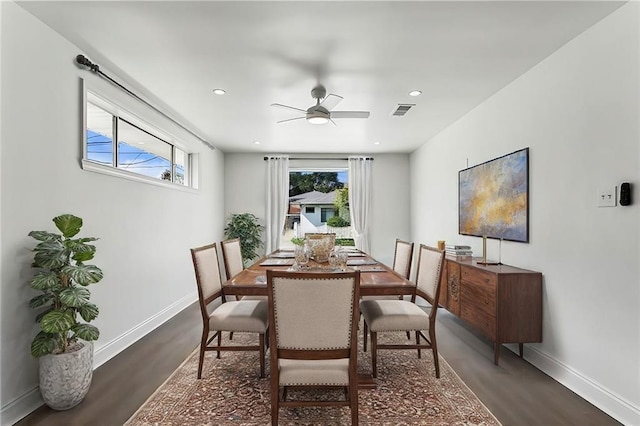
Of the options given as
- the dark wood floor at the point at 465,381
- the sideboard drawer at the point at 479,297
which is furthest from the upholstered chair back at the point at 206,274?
the sideboard drawer at the point at 479,297

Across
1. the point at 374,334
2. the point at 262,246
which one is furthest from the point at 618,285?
the point at 262,246

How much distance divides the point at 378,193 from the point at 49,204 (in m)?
5.35

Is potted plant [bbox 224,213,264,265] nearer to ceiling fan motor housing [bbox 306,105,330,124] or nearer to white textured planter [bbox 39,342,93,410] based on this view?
ceiling fan motor housing [bbox 306,105,330,124]

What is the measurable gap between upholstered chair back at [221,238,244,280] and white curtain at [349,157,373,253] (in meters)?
3.44

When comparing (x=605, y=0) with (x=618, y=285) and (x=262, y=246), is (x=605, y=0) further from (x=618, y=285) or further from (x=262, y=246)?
(x=262, y=246)

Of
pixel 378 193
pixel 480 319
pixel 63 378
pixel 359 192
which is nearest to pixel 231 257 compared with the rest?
pixel 63 378

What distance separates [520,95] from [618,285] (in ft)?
5.90

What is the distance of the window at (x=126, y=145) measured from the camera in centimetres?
297

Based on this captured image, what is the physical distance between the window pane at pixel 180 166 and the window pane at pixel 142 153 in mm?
227

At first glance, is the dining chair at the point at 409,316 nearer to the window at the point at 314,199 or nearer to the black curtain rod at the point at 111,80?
the black curtain rod at the point at 111,80

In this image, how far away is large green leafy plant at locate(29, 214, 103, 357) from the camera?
1984mm

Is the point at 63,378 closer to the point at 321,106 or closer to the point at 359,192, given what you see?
the point at 321,106

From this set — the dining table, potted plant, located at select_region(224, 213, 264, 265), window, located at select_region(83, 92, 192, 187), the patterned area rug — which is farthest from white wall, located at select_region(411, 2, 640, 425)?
potted plant, located at select_region(224, 213, 264, 265)

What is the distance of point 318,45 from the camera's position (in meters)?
2.47
